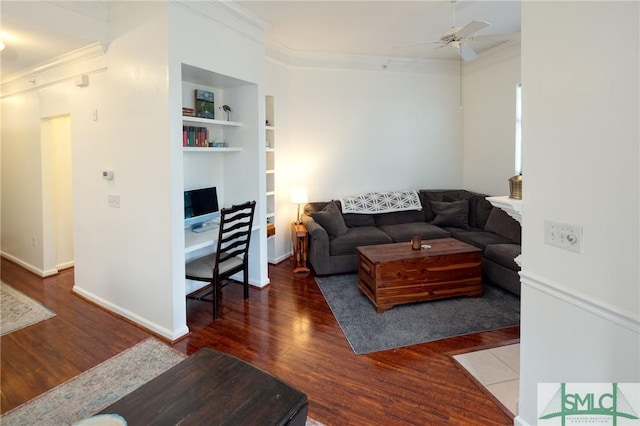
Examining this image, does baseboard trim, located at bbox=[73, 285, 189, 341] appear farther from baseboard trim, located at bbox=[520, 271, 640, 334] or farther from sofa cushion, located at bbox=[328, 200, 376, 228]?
sofa cushion, located at bbox=[328, 200, 376, 228]

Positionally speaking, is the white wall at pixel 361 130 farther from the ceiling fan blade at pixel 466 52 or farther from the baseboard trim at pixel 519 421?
the baseboard trim at pixel 519 421

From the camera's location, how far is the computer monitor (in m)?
3.50

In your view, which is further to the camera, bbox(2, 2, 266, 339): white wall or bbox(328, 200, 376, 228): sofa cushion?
bbox(328, 200, 376, 228): sofa cushion

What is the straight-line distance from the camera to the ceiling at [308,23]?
2.96m

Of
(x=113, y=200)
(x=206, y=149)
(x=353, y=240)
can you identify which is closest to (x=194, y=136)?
(x=206, y=149)

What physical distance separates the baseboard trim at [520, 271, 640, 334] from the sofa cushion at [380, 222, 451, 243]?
282cm

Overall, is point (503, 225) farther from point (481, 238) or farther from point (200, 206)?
point (200, 206)

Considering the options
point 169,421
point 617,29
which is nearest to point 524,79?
point 617,29

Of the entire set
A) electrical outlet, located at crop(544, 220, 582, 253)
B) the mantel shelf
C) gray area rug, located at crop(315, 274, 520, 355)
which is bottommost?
gray area rug, located at crop(315, 274, 520, 355)

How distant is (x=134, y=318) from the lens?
10.7 feet

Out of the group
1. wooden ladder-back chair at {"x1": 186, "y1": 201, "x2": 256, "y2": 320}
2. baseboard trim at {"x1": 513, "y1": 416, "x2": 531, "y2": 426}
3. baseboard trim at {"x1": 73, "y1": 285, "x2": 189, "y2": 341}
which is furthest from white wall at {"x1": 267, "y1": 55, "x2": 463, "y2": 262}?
baseboard trim at {"x1": 513, "y1": 416, "x2": 531, "y2": 426}

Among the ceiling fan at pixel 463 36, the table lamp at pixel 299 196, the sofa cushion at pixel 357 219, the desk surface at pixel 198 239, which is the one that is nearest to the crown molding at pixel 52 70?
the desk surface at pixel 198 239

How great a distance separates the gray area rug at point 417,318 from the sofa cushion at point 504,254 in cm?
33

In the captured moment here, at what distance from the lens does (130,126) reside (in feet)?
10.1
